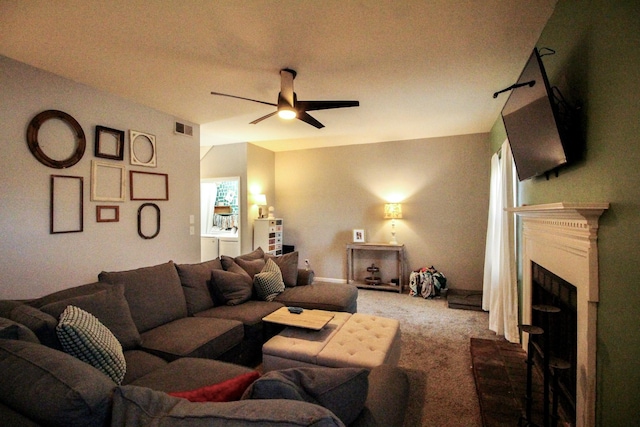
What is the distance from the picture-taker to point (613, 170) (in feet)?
4.26

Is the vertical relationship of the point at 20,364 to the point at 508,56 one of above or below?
below

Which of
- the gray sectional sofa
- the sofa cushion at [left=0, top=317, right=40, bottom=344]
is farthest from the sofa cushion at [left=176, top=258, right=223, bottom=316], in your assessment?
the sofa cushion at [left=0, top=317, right=40, bottom=344]

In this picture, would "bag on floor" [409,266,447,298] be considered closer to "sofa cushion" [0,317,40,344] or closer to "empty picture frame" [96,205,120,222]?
"empty picture frame" [96,205,120,222]

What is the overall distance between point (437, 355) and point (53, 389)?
283cm

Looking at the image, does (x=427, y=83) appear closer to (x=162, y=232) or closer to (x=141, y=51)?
(x=141, y=51)

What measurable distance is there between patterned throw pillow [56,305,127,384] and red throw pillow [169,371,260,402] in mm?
768

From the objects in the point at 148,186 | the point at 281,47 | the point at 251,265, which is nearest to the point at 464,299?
the point at 251,265

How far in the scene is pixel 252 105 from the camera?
3555 mm

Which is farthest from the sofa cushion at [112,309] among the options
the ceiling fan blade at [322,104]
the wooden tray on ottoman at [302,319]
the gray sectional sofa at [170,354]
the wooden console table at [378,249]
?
the wooden console table at [378,249]

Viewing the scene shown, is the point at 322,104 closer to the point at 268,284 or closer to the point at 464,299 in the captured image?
the point at 268,284

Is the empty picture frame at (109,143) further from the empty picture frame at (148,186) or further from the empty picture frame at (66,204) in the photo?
the empty picture frame at (66,204)

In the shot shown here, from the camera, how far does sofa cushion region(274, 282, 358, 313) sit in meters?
3.06

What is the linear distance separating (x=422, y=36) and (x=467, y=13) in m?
0.32

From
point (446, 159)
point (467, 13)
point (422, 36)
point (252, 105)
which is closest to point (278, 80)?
point (252, 105)
